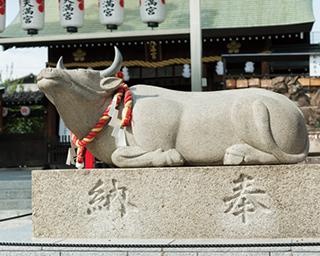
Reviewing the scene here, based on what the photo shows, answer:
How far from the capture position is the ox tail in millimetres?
4414

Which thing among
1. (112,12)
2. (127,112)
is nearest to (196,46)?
(112,12)

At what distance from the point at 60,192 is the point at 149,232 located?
744mm

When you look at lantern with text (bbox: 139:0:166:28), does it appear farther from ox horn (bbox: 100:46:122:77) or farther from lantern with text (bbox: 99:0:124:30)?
ox horn (bbox: 100:46:122:77)

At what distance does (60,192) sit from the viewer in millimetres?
4551

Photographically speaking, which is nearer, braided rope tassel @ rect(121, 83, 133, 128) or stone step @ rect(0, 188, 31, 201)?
braided rope tassel @ rect(121, 83, 133, 128)

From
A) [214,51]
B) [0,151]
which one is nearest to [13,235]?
[214,51]

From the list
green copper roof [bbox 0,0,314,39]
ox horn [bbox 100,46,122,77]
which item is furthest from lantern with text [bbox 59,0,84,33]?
ox horn [bbox 100,46,122,77]

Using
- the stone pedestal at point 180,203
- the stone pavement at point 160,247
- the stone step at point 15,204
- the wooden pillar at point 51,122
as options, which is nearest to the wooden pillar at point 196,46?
the stone step at point 15,204

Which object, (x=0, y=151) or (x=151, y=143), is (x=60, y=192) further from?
(x=0, y=151)

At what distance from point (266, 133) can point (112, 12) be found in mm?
11384

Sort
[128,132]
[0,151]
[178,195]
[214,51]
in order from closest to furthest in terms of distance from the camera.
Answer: [178,195] → [128,132] → [214,51] → [0,151]

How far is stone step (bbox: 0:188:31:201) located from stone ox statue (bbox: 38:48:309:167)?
20.7ft

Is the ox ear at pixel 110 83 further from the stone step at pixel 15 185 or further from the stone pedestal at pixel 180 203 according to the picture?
the stone step at pixel 15 185

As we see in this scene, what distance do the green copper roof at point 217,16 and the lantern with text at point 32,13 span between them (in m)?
1.51
